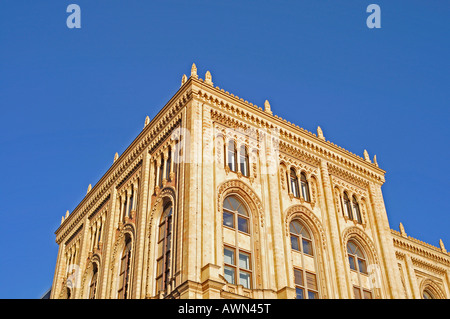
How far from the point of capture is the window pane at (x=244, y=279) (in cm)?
2838

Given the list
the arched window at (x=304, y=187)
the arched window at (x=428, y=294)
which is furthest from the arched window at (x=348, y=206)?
the arched window at (x=428, y=294)

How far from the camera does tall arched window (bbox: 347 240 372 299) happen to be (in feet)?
109

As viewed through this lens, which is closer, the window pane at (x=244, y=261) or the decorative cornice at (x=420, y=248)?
the window pane at (x=244, y=261)

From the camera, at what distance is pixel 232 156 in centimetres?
3241

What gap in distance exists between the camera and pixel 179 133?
1286 inches

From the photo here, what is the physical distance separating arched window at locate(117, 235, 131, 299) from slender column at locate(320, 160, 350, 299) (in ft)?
39.1

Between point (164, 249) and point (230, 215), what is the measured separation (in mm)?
3919

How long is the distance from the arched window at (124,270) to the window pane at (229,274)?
6.99 m

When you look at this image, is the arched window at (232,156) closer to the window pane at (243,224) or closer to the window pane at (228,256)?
the window pane at (243,224)

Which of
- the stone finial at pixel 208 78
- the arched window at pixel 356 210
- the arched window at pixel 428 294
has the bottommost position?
the arched window at pixel 428 294

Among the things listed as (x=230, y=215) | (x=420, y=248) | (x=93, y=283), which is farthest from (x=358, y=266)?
(x=93, y=283)

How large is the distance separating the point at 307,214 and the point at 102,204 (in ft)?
49.0
